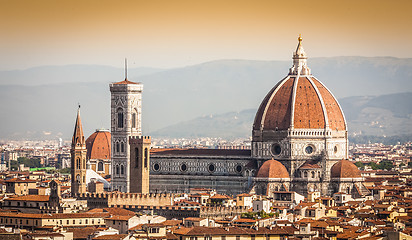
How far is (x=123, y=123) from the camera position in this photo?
129000 mm

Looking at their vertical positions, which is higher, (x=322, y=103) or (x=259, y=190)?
(x=322, y=103)

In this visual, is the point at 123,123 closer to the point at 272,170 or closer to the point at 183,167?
the point at 183,167

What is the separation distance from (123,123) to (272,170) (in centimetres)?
1710

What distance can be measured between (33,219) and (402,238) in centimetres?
2398

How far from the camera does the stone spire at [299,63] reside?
128250 millimetres

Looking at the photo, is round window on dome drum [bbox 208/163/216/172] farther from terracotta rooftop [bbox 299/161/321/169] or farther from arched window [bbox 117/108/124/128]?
arched window [bbox 117/108/124/128]

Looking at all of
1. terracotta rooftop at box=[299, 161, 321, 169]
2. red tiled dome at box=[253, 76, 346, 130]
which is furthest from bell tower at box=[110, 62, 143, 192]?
terracotta rooftop at box=[299, 161, 321, 169]

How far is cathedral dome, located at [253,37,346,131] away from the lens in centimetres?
12369

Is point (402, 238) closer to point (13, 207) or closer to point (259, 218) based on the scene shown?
point (259, 218)

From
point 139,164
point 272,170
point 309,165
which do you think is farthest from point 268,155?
point 139,164

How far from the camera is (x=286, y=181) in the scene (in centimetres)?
11938

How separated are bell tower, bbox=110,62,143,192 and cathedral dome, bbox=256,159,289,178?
569 inches

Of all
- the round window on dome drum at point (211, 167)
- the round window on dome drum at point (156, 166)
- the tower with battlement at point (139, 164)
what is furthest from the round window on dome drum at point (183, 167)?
the tower with battlement at point (139, 164)

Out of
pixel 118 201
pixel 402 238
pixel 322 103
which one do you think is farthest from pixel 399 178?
pixel 402 238
